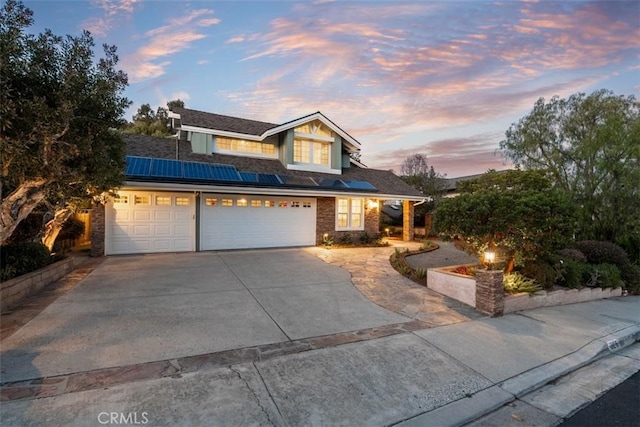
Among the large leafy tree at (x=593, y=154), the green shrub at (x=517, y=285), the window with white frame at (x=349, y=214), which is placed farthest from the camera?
the window with white frame at (x=349, y=214)

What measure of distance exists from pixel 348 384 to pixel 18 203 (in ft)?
22.8

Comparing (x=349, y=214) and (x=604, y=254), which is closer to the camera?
(x=604, y=254)

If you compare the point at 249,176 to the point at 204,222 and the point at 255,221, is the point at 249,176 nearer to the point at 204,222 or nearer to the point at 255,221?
the point at 255,221

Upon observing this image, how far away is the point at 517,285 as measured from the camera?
6676 millimetres

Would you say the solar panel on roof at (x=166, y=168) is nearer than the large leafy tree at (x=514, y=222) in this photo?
No

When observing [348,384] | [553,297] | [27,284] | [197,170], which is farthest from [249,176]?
[553,297]

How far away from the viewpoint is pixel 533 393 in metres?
3.52

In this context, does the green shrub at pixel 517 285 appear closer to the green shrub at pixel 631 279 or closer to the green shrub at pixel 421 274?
the green shrub at pixel 421 274

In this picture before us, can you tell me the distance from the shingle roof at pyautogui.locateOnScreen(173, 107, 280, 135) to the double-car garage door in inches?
169

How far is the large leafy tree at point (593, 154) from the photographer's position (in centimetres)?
1051

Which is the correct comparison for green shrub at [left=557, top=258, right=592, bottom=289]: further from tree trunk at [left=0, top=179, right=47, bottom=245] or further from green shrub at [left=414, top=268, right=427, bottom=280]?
tree trunk at [left=0, top=179, right=47, bottom=245]

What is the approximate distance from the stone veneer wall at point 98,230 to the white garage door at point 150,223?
0.14m

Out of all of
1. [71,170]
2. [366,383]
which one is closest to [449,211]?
[366,383]

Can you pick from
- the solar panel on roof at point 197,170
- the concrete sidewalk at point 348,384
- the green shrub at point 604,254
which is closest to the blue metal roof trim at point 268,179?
the solar panel on roof at point 197,170
